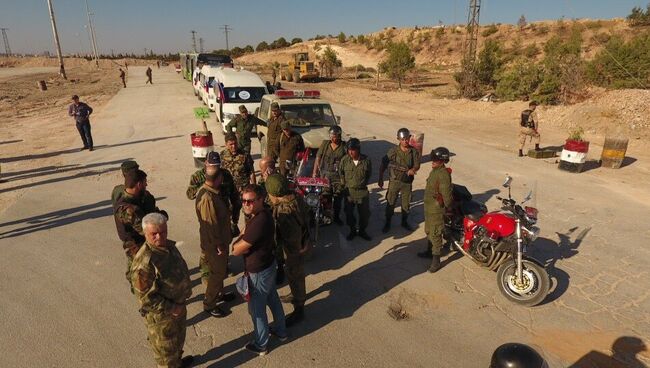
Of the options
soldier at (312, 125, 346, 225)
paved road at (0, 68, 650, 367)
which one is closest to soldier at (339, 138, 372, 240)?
soldier at (312, 125, 346, 225)

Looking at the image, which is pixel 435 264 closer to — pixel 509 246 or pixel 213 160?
pixel 509 246

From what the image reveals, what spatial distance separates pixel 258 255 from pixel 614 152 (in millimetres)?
11082

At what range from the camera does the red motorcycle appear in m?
4.59

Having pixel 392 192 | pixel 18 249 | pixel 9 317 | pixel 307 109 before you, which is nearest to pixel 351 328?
pixel 392 192

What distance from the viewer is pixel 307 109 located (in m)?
9.59

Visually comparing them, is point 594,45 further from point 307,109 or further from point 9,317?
point 9,317

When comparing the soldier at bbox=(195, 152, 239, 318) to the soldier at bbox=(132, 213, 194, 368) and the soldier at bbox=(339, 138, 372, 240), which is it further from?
the soldier at bbox=(339, 138, 372, 240)

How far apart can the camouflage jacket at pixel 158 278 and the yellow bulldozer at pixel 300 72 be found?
114 ft

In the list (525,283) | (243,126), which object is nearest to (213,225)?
(525,283)

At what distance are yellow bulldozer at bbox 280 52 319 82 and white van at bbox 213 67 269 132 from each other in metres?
22.7

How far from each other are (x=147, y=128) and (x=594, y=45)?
5158 cm

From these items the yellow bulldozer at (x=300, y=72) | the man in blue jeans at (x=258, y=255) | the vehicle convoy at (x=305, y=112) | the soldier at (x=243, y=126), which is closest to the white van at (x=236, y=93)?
the vehicle convoy at (x=305, y=112)

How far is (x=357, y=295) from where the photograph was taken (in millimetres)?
4930

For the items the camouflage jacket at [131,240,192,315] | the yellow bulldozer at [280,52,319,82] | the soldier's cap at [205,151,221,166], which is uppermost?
the yellow bulldozer at [280,52,319,82]
